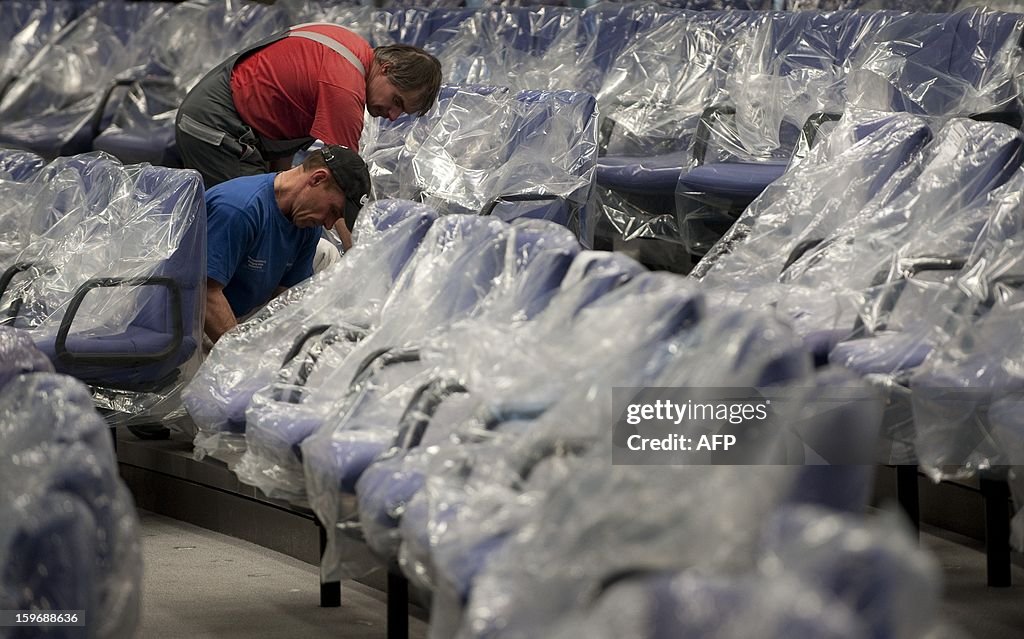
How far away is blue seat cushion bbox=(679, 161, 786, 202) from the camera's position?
4609 mm

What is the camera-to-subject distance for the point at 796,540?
1.55m

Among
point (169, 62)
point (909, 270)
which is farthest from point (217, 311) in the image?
point (169, 62)

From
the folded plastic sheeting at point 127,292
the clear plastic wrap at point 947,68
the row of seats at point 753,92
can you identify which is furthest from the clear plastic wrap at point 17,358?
the clear plastic wrap at point 947,68

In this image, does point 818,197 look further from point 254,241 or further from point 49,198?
point 49,198

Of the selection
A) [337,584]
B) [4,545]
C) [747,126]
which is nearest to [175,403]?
[337,584]

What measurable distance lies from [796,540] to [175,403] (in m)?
2.62

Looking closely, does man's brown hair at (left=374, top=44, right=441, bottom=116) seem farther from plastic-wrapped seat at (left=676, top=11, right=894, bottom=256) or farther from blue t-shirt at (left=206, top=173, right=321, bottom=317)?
plastic-wrapped seat at (left=676, top=11, right=894, bottom=256)

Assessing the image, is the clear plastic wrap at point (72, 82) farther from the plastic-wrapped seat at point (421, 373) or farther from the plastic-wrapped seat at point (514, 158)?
the plastic-wrapped seat at point (421, 373)

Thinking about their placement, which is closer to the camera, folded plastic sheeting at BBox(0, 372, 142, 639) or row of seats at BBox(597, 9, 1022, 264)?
folded plastic sheeting at BBox(0, 372, 142, 639)

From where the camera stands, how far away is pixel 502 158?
5031mm

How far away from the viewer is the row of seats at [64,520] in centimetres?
210

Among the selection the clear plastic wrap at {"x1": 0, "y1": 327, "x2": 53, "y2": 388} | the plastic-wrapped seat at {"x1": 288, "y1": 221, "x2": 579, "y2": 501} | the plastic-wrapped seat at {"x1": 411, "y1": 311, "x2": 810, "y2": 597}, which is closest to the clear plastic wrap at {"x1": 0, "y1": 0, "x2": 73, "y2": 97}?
the clear plastic wrap at {"x1": 0, "y1": 327, "x2": 53, "y2": 388}

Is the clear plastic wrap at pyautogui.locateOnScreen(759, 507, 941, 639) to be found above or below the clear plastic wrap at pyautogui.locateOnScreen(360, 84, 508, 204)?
below

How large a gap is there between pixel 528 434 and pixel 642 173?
2957 mm
